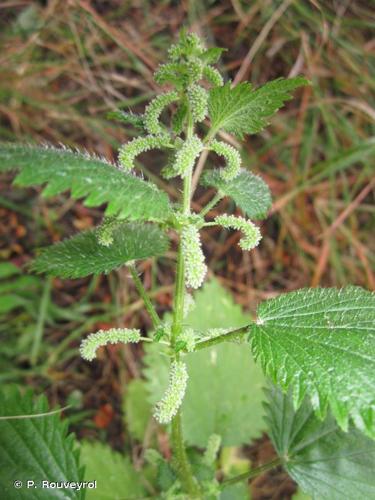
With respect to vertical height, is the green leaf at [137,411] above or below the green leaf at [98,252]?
below

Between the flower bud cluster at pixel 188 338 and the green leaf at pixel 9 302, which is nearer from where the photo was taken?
the flower bud cluster at pixel 188 338

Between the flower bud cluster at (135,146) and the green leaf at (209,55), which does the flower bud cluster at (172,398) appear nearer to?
the flower bud cluster at (135,146)

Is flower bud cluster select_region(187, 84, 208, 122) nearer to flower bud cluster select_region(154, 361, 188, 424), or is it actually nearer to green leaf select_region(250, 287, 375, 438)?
green leaf select_region(250, 287, 375, 438)

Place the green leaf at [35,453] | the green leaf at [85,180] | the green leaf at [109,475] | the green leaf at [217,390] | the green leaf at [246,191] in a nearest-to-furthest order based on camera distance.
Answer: the green leaf at [85,180] → the green leaf at [246,191] → the green leaf at [35,453] → the green leaf at [109,475] → the green leaf at [217,390]

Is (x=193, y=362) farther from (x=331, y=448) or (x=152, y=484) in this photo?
(x=331, y=448)

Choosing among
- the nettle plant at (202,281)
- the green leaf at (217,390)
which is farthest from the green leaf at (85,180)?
the green leaf at (217,390)
